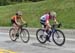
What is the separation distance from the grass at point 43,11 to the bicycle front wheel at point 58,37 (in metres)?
9.67

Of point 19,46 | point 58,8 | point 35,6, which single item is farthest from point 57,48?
point 35,6

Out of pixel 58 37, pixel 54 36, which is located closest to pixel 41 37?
pixel 54 36

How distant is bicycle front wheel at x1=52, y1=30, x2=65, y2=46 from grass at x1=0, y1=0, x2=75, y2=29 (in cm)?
967

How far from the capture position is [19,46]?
15922 mm

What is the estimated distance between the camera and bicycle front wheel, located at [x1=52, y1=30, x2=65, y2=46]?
15633 mm

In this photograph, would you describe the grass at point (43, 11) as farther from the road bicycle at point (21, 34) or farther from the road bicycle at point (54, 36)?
the road bicycle at point (54, 36)

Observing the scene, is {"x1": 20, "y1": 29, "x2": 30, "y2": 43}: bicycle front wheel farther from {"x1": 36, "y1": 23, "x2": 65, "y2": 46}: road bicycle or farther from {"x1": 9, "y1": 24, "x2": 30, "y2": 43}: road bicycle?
{"x1": 36, "y1": 23, "x2": 65, "y2": 46}: road bicycle

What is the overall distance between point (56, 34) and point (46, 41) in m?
1.20

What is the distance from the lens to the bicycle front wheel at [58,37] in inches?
615

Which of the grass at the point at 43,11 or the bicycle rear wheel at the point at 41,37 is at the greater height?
the grass at the point at 43,11

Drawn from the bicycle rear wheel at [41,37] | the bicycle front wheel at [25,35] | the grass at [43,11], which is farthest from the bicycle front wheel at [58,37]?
the grass at [43,11]

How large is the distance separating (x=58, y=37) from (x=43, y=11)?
15.8 metres

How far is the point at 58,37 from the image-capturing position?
15758 millimetres

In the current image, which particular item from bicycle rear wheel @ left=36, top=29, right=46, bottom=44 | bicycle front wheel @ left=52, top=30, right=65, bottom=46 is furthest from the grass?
bicycle front wheel @ left=52, top=30, right=65, bottom=46
